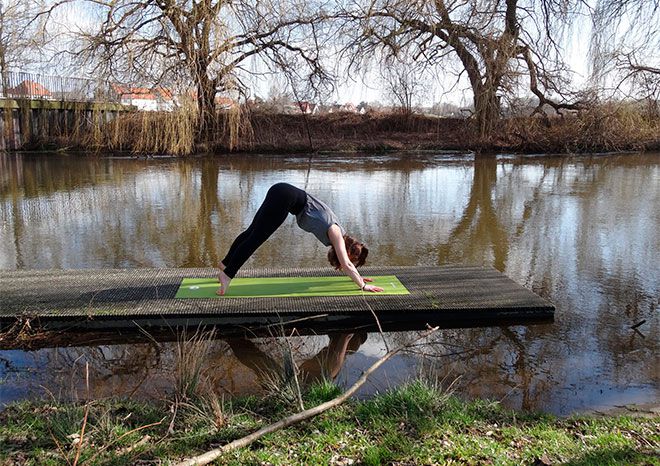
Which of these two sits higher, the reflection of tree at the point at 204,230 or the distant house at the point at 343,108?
the distant house at the point at 343,108

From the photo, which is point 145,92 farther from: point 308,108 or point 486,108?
point 486,108

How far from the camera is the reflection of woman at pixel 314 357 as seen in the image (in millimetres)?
4035

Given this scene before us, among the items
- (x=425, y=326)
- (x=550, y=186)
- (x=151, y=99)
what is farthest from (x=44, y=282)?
(x=151, y=99)

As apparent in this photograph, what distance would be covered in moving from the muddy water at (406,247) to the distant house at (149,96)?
6.19ft

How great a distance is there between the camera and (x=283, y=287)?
530 centimetres

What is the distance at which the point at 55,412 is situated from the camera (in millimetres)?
3080

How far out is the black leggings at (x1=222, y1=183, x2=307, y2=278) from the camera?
15.8 feet

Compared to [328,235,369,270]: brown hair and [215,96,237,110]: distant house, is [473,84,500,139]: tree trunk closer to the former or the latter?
[215,96,237,110]: distant house

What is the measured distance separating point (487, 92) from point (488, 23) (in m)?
2.14

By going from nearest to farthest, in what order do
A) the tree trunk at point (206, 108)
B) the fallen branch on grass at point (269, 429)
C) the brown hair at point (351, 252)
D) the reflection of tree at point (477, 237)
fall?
the fallen branch on grass at point (269, 429) → the brown hair at point (351, 252) → the reflection of tree at point (477, 237) → the tree trunk at point (206, 108)

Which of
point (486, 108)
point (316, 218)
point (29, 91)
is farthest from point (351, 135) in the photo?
point (316, 218)

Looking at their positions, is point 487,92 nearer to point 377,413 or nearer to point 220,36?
point 220,36

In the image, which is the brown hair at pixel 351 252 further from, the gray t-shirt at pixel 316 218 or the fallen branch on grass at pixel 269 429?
the fallen branch on grass at pixel 269 429

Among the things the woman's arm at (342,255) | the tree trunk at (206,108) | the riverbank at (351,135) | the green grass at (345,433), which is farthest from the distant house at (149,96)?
the green grass at (345,433)
